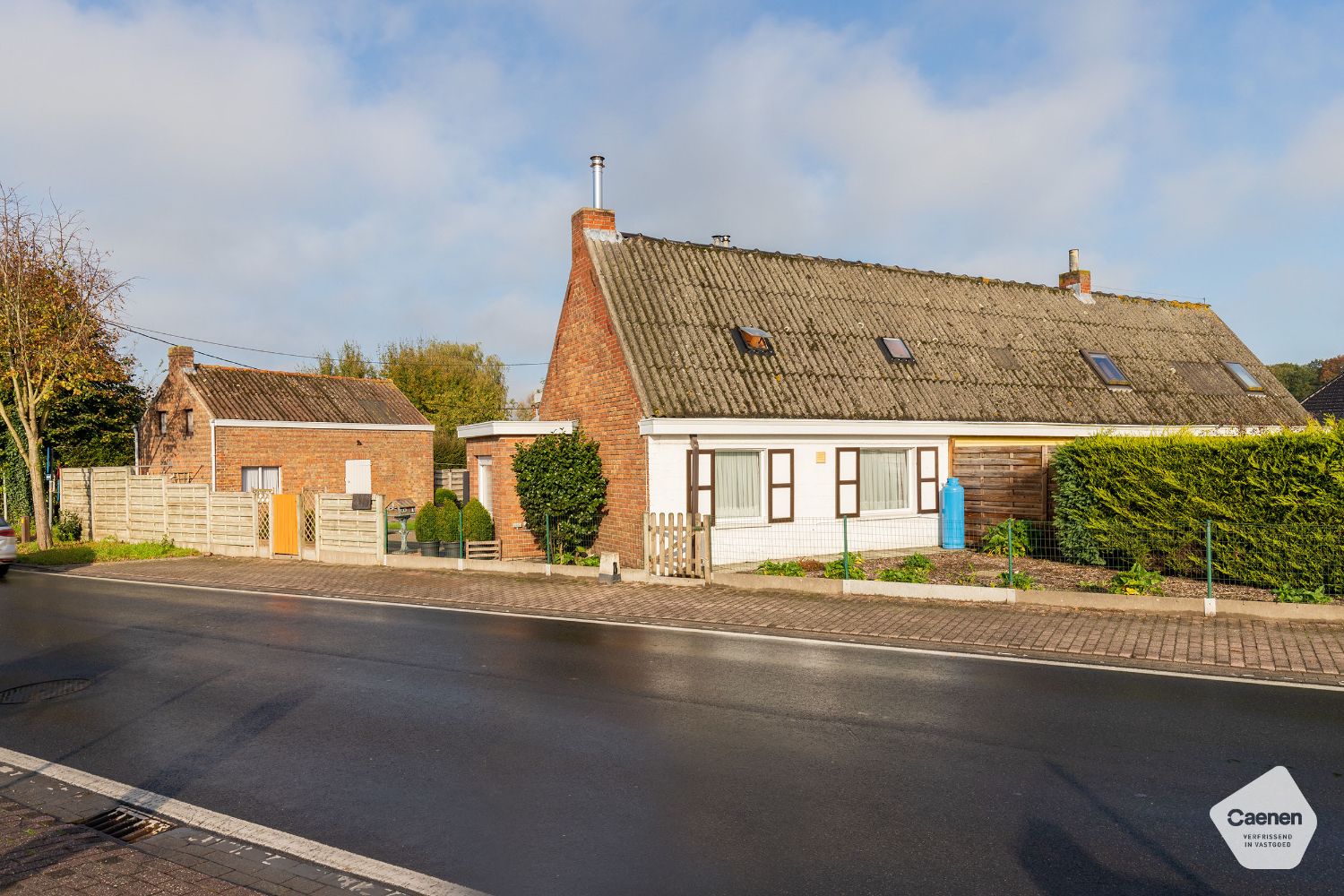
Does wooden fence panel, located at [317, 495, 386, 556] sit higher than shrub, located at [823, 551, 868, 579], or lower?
higher

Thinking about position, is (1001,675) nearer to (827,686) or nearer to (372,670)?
(827,686)

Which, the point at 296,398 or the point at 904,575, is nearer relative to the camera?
the point at 904,575

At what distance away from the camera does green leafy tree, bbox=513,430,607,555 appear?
1884cm

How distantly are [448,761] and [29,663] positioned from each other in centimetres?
Result: 696

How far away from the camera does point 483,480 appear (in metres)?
22.3

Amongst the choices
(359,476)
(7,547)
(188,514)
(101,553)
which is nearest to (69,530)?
(101,553)

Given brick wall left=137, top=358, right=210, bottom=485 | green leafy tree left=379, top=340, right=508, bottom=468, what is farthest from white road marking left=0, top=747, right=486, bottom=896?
green leafy tree left=379, top=340, right=508, bottom=468

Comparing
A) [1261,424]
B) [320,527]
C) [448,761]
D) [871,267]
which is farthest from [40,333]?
[1261,424]

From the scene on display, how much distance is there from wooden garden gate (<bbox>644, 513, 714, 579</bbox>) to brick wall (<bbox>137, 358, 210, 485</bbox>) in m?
19.7

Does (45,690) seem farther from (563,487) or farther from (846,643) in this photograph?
(563,487)

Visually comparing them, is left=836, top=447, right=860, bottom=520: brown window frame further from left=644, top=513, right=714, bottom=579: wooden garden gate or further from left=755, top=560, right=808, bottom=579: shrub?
left=644, top=513, right=714, bottom=579: wooden garden gate

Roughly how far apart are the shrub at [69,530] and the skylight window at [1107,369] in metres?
31.5

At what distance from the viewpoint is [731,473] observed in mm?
18672

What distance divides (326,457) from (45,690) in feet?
81.5
